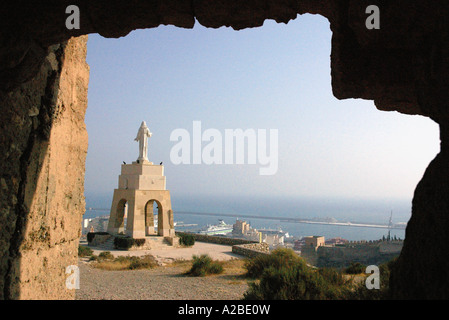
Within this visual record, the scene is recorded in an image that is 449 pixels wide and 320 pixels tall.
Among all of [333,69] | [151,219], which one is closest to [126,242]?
[151,219]

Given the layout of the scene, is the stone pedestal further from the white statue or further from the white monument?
the white statue

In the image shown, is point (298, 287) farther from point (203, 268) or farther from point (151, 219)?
point (151, 219)

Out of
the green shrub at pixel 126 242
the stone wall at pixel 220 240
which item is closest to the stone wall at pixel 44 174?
the green shrub at pixel 126 242

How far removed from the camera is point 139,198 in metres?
21.2

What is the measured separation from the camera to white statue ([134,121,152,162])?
2277cm

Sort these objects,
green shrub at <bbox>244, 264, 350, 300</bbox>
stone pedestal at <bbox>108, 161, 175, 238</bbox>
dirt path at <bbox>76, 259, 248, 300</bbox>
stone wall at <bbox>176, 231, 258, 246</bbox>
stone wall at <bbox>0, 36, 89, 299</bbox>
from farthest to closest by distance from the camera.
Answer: stone wall at <bbox>176, 231, 258, 246</bbox>
stone pedestal at <bbox>108, 161, 175, 238</bbox>
dirt path at <bbox>76, 259, 248, 300</bbox>
green shrub at <bbox>244, 264, 350, 300</bbox>
stone wall at <bbox>0, 36, 89, 299</bbox>

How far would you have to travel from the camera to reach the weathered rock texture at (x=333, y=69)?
206cm

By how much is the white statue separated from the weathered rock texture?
19.5 m

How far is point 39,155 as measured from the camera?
11.2 ft

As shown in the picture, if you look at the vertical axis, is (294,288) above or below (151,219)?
above

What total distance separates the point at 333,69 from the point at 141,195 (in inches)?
778

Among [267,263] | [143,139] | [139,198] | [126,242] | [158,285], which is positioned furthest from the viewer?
[143,139]

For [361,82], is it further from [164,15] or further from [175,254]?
[175,254]

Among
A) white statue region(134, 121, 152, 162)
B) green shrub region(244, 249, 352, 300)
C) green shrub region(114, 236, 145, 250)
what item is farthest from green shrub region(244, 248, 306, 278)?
white statue region(134, 121, 152, 162)
